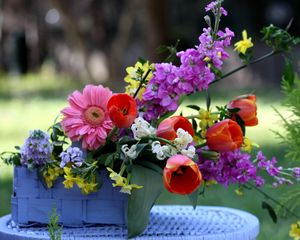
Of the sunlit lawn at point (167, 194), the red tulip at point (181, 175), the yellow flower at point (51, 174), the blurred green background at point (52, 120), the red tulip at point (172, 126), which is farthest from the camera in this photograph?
the blurred green background at point (52, 120)

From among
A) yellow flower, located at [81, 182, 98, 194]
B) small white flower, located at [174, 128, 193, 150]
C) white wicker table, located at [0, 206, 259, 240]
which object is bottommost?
white wicker table, located at [0, 206, 259, 240]

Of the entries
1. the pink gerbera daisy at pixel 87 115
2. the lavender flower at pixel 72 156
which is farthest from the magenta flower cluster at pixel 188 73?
the lavender flower at pixel 72 156

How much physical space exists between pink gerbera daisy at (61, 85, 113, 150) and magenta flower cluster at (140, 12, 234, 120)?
103 mm

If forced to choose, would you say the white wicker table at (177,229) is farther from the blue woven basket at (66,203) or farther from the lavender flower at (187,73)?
the lavender flower at (187,73)

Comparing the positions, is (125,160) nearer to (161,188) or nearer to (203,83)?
(161,188)

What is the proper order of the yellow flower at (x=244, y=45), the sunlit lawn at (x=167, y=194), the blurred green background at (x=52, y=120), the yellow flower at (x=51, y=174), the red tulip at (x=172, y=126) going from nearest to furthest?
the red tulip at (x=172, y=126) → the yellow flower at (x=51, y=174) → the yellow flower at (x=244, y=45) → the sunlit lawn at (x=167, y=194) → the blurred green background at (x=52, y=120)

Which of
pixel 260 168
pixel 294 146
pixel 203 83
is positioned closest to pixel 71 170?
pixel 203 83

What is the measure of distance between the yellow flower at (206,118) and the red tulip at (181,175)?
0.71 feet

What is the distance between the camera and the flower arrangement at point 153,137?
1.64 meters

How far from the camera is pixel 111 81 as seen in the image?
15383 mm

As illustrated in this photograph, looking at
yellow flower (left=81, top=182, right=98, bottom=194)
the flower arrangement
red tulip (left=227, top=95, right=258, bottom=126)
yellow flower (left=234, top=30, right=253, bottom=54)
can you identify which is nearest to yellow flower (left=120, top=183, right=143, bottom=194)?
the flower arrangement

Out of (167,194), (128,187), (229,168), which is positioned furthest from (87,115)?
(167,194)

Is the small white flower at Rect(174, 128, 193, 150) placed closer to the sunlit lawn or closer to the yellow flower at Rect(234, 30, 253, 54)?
the yellow flower at Rect(234, 30, 253, 54)

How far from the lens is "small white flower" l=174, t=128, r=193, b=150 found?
1605 mm
